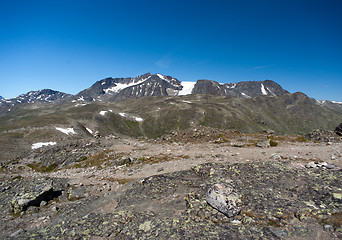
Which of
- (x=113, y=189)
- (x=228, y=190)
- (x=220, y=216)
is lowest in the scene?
(x=113, y=189)

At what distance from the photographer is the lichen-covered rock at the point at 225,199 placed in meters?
10.5

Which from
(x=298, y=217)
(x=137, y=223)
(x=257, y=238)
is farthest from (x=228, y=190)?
(x=137, y=223)

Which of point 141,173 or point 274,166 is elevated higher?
point 274,166

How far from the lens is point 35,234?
963 centimetres

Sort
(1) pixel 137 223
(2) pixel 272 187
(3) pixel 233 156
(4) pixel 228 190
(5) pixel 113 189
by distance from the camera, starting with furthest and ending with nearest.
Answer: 1. (3) pixel 233 156
2. (5) pixel 113 189
3. (2) pixel 272 187
4. (4) pixel 228 190
5. (1) pixel 137 223

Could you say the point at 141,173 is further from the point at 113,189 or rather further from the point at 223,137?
the point at 223,137

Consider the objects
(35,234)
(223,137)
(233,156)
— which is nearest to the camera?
(35,234)

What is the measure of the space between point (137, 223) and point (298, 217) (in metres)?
9.80

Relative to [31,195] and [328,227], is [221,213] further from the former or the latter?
[31,195]

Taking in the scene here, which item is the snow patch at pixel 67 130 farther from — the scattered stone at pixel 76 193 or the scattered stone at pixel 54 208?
the scattered stone at pixel 54 208

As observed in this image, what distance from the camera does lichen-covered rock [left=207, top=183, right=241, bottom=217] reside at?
1051 cm

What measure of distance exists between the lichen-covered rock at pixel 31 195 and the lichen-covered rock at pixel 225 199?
49.3 ft

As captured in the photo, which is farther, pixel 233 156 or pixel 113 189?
pixel 233 156

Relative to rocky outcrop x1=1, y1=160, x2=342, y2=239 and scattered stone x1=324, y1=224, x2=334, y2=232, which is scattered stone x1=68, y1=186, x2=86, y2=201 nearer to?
rocky outcrop x1=1, y1=160, x2=342, y2=239
